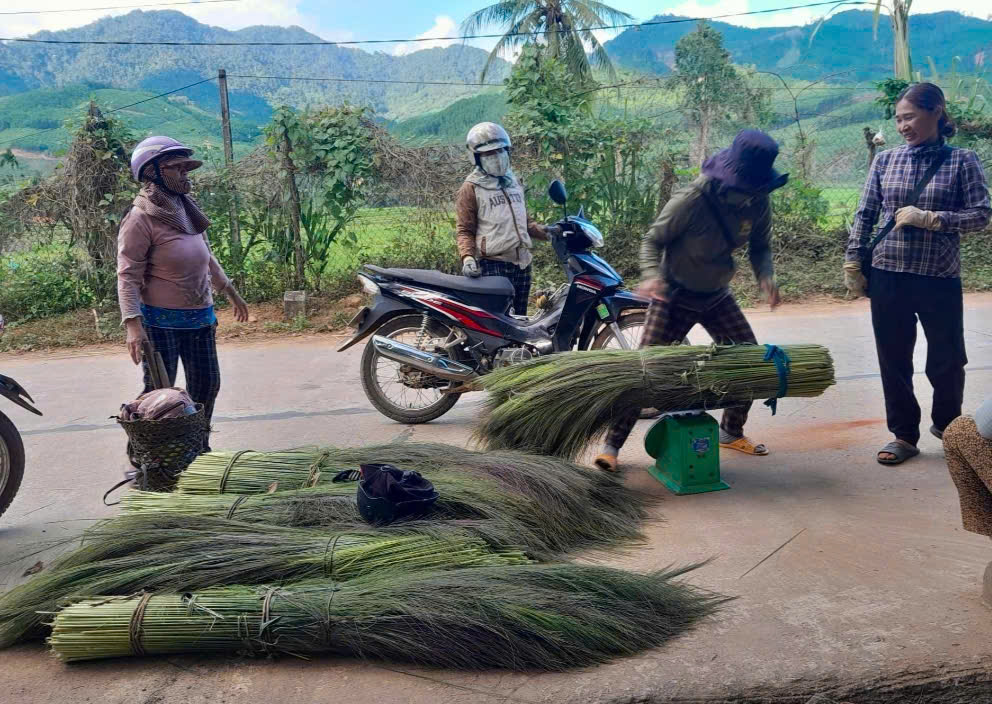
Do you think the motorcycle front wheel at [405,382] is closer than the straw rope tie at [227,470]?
No

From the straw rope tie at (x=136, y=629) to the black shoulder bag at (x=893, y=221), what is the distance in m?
3.74

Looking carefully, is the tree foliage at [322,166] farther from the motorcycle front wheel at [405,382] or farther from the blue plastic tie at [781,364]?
the blue plastic tie at [781,364]

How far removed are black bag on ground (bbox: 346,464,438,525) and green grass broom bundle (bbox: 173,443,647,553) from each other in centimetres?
12

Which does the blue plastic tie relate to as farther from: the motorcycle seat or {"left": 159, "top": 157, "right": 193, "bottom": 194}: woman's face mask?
{"left": 159, "top": 157, "right": 193, "bottom": 194}: woman's face mask

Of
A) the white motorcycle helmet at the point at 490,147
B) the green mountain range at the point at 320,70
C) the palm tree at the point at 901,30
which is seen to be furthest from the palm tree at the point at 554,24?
the white motorcycle helmet at the point at 490,147

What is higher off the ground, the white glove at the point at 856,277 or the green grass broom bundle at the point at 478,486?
the white glove at the point at 856,277

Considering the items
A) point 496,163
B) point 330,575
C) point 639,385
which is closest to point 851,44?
point 496,163

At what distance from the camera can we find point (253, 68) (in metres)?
33.0

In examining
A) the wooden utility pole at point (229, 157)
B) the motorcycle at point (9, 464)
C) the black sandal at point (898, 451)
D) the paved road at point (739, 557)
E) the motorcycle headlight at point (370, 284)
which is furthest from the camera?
the wooden utility pole at point (229, 157)

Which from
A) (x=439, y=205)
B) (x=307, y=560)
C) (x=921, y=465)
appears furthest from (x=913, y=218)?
(x=439, y=205)

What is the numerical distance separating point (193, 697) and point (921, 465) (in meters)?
3.62

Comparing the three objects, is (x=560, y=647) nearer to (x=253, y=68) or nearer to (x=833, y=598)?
(x=833, y=598)

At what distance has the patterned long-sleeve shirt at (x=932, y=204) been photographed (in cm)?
441

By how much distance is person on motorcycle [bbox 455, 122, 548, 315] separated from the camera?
19.4ft
